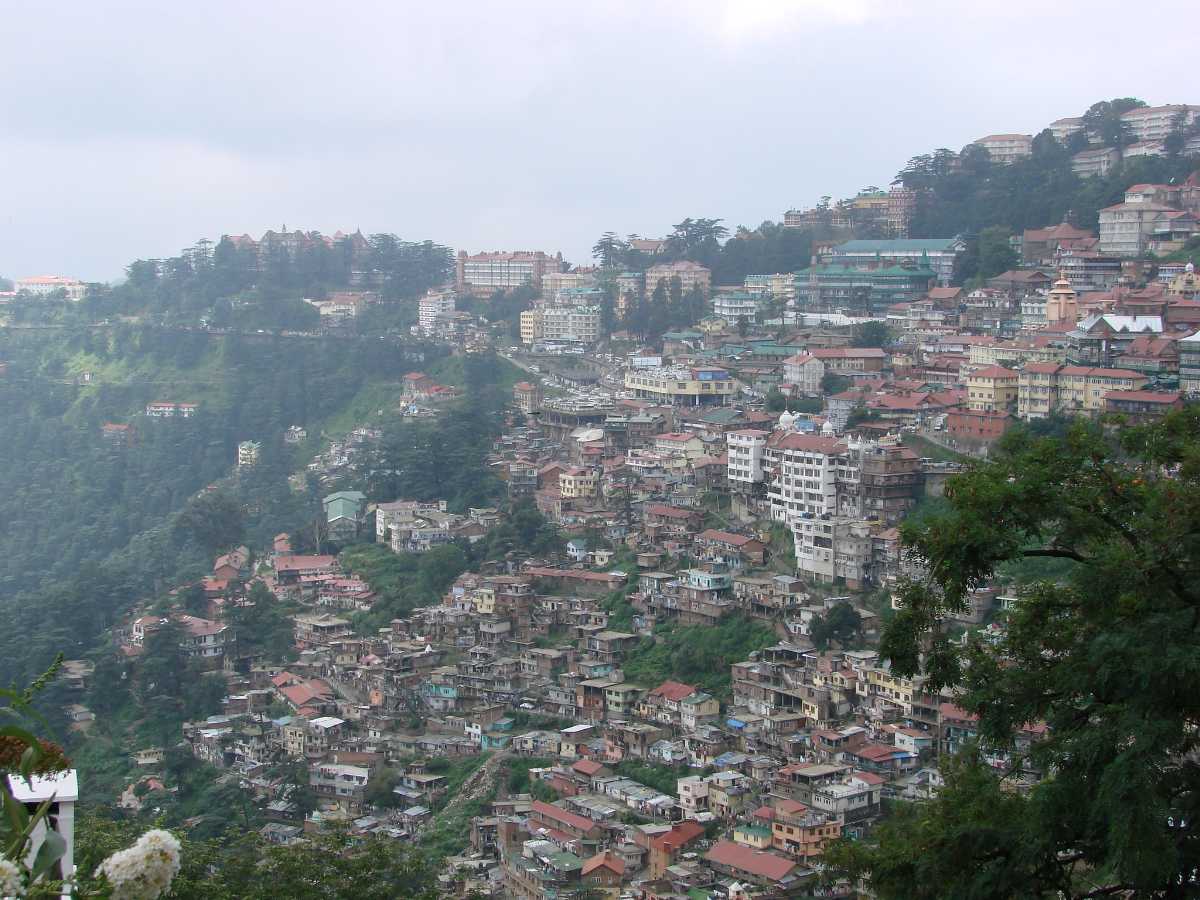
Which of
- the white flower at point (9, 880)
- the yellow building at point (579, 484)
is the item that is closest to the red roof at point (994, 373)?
the yellow building at point (579, 484)

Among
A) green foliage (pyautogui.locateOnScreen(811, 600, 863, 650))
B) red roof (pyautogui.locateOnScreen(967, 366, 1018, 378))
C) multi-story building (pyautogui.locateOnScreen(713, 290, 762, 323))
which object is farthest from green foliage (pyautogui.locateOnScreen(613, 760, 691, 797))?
A: multi-story building (pyautogui.locateOnScreen(713, 290, 762, 323))

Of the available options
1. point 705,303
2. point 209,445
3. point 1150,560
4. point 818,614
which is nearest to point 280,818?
point 818,614

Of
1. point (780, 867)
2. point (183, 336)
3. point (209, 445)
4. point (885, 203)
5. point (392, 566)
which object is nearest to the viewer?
point (780, 867)

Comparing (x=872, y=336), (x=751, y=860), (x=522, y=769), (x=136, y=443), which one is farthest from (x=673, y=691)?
(x=136, y=443)

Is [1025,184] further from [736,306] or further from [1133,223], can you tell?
[736,306]

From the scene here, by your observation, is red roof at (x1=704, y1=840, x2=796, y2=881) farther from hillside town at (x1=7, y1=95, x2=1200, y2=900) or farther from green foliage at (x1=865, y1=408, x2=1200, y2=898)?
green foliage at (x1=865, y1=408, x2=1200, y2=898)

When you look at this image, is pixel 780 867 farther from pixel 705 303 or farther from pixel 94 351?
pixel 94 351
